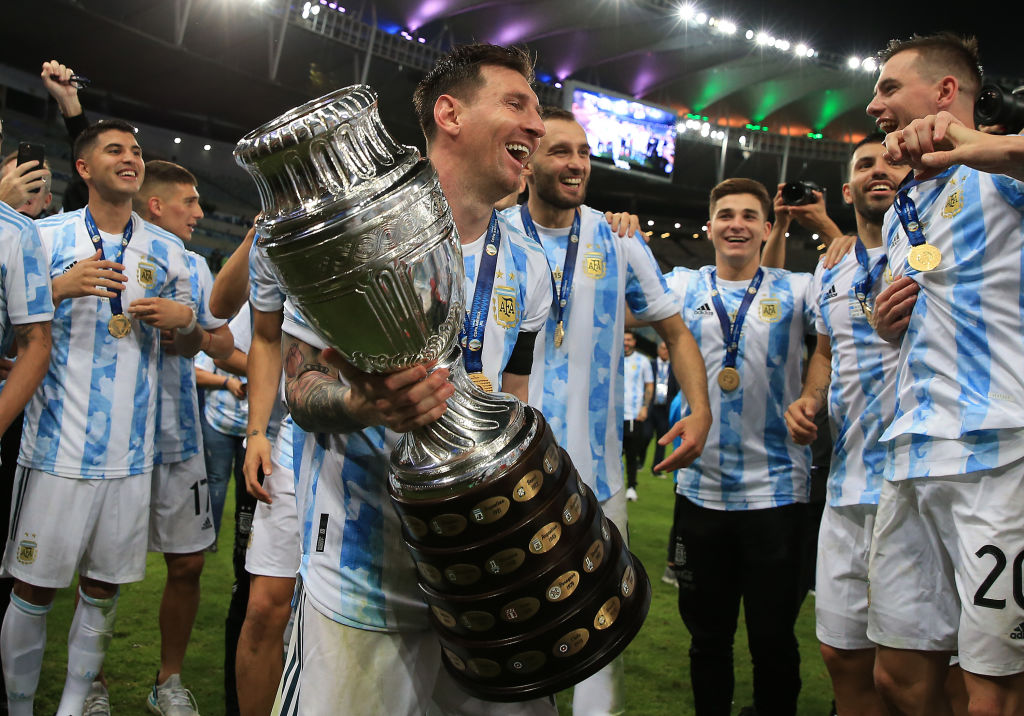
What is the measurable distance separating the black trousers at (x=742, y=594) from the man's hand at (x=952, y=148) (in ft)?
6.41

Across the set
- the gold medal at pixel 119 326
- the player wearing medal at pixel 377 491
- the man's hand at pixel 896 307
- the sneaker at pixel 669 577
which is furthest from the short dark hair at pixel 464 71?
the sneaker at pixel 669 577

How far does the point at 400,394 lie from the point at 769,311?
111 inches

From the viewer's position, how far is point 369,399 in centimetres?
141

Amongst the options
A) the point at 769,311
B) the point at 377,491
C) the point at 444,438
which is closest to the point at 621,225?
the point at 769,311

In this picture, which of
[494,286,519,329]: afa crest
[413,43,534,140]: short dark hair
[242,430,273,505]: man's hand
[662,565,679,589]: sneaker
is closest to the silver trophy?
[494,286,519,329]: afa crest

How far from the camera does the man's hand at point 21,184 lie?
3289 mm

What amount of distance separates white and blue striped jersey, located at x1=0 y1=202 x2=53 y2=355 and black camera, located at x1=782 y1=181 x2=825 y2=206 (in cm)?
317

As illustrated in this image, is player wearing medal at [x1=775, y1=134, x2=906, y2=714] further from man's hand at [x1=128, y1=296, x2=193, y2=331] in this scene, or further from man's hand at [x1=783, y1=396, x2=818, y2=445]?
man's hand at [x1=128, y1=296, x2=193, y2=331]

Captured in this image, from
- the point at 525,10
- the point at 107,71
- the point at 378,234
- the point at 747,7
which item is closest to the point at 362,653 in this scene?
the point at 378,234

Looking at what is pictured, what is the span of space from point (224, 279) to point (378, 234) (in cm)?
→ 233

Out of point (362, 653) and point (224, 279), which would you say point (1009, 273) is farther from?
point (224, 279)

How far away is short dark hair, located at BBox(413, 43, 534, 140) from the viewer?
214 cm

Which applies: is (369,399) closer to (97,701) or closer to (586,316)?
(586,316)

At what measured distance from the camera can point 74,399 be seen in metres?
3.35
